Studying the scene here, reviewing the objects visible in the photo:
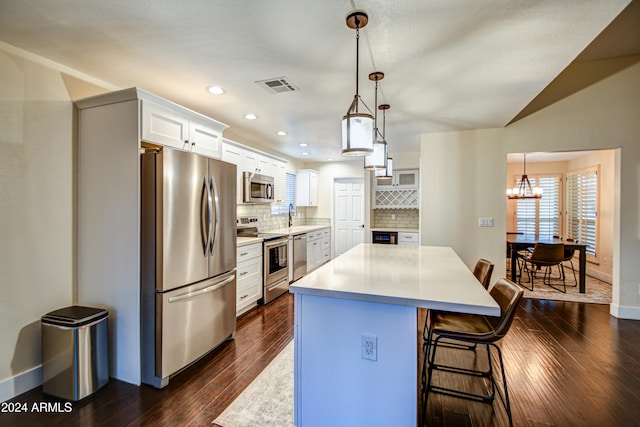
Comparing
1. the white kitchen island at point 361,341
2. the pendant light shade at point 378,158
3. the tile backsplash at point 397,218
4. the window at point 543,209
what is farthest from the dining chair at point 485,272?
the window at point 543,209

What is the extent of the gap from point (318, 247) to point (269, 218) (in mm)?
1313

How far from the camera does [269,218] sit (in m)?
5.55

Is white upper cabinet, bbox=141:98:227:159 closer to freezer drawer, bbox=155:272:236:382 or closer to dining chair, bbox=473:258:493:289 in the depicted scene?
freezer drawer, bbox=155:272:236:382

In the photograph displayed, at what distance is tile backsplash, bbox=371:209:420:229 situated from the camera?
253 inches

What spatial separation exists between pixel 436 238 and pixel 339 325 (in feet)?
10.5

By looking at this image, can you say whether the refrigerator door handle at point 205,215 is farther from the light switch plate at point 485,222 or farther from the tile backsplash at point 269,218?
the light switch plate at point 485,222

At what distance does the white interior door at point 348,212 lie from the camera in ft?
22.8

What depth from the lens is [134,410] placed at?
A: 6.40 feet

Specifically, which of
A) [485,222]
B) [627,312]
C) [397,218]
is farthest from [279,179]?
[627,312]

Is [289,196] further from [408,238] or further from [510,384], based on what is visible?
[510,384]

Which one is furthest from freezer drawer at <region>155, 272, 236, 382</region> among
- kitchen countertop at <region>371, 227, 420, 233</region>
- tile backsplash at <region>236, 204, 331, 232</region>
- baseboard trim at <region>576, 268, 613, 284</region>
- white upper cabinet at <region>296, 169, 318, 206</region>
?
baseboard trim at <region>576, 268, 613, 284</region>

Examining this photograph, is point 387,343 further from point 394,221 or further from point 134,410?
point 394,221

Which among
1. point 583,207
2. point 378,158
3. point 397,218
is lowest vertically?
point 397,218

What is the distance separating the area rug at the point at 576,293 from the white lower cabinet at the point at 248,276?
406 cm
